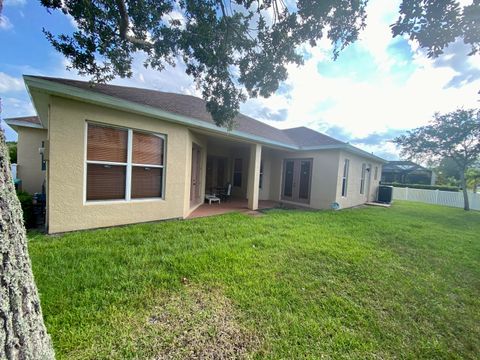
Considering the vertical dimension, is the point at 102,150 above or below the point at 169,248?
above

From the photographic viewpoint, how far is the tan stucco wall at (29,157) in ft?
36.2

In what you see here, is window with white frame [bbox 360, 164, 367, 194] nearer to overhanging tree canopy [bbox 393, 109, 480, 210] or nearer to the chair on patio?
overhanging tree canopy [bbox 393, 109, 480, 210]

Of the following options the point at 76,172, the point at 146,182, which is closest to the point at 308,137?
the point at 146,182

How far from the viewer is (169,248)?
4.54 m

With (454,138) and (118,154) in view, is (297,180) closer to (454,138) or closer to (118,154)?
(118,154)

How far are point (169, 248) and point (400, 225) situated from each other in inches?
343

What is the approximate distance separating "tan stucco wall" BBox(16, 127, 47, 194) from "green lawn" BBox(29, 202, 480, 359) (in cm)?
914

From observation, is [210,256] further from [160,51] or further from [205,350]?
[160,51]

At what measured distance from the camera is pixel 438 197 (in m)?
17.5

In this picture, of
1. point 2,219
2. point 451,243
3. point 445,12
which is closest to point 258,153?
point 445,12

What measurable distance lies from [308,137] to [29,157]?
1582 cm

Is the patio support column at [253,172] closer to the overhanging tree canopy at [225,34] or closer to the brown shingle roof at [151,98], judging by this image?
the brown shingle roof at [151,98]

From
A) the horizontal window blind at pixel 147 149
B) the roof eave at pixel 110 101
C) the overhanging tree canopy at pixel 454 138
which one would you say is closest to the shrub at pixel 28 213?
the horizontal window blind at pixel 147 149

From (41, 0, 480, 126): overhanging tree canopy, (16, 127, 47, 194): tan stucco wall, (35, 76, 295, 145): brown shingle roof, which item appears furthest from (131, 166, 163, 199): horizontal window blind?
(16, 127, 47, 194): tan stucco wall
